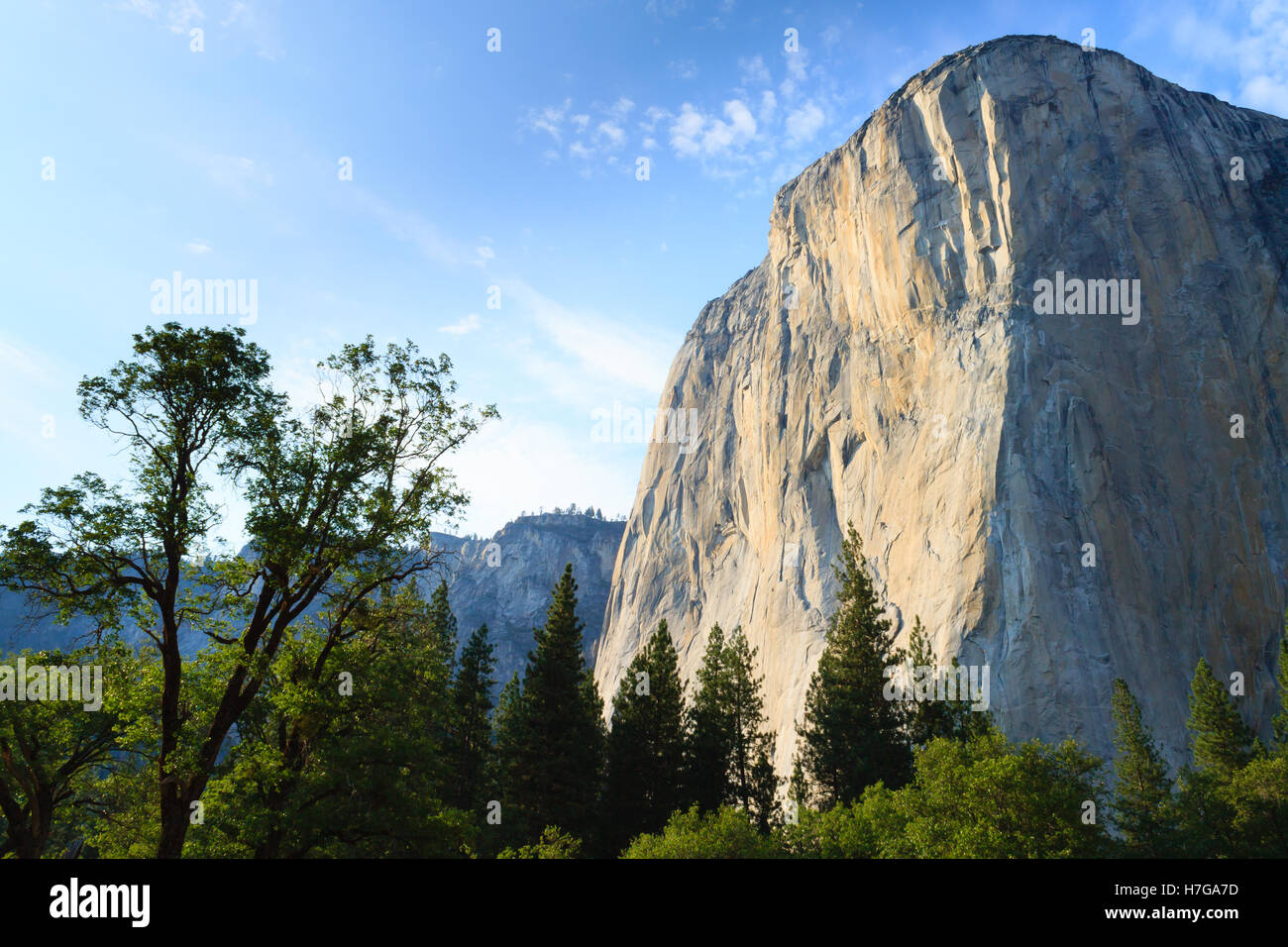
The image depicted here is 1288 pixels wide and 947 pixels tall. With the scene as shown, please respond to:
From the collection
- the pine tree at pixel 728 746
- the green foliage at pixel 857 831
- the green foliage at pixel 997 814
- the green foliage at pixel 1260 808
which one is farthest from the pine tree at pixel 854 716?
the green foliage at pixel 1260 808

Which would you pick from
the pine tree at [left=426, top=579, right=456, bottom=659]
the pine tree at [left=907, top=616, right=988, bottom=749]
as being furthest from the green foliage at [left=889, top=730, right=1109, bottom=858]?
the pine tree at [left=426, top=579, right=456, bottom=659]

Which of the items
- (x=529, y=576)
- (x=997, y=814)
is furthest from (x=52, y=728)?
(x=529, y=576)

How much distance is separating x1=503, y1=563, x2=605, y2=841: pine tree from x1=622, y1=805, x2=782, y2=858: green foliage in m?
9.72

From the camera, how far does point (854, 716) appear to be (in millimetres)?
31000

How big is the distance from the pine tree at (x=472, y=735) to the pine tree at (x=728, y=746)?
10.2 meters

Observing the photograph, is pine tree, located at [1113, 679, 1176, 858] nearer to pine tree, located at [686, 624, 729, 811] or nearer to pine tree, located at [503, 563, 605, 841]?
pine tree, located at [686, 624, 729, 811]

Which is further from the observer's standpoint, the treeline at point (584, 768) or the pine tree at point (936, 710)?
the pine tree at point (936, 710)

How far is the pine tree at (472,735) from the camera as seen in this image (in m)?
34.1

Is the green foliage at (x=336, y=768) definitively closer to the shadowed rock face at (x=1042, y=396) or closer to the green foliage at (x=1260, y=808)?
the green foliage at (x=1260, y=808)

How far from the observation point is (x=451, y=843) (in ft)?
56.8

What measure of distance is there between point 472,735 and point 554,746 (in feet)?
21.3

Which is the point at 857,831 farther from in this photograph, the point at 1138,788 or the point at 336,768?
the point at 1138,788
